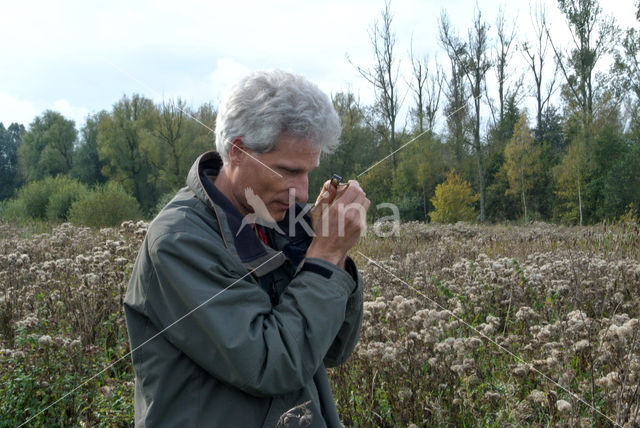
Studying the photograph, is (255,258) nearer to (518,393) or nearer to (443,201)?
(518,393)

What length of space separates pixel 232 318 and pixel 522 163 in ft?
88.8

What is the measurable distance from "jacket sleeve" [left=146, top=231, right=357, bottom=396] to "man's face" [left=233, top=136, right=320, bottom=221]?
1.02 ft

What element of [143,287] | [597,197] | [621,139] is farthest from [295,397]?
[621,139]

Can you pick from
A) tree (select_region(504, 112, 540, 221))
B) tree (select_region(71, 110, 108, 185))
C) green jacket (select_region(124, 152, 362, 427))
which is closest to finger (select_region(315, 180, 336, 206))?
green jacket (select_region(124, 152, 362, 427))

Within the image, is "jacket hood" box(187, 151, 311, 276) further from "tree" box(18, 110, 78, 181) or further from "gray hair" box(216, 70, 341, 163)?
"tree" box(18, 110, 78, 181)

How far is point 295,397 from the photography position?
4.86 ft

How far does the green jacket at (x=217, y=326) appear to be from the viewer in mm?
1290

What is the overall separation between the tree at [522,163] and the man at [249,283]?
1029 inches

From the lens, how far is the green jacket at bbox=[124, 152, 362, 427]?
1.29 m

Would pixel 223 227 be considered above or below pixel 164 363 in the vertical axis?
above

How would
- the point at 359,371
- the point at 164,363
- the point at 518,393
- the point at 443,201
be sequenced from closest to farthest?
the point at 164,363 < the point at 518,393 < the point at 359,371 < the point at 443,201

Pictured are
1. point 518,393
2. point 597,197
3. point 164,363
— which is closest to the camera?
point 164,363

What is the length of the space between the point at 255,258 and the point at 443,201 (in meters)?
11.2

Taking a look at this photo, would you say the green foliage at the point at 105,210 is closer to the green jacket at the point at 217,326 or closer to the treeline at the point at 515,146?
the treeline at the point at 515,146
